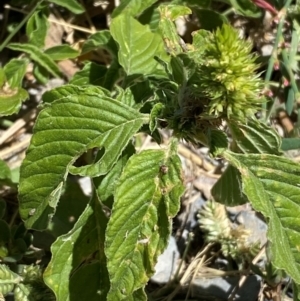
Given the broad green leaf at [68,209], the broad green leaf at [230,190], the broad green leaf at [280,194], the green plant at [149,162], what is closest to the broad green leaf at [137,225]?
the green plant at [149,162]

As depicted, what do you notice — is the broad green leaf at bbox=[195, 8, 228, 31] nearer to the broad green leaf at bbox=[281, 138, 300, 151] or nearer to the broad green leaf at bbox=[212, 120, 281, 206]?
the broad green leaf at bbox=[281, 138, 300, 151]

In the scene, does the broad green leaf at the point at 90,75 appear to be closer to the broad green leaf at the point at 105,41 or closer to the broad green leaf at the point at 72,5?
the broad green leaf at the point at 105,41

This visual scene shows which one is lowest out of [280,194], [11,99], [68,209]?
[68,209]

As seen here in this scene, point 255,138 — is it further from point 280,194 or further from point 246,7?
point 246,7

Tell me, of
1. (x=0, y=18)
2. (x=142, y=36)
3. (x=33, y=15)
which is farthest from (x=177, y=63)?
(x=0, y=18)

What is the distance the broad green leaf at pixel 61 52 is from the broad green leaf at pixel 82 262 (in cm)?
69

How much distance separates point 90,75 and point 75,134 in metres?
0.62

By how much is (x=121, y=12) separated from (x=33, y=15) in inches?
12.7

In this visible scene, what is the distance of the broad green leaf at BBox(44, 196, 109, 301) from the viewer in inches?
69.0

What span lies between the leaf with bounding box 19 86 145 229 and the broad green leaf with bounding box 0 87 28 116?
512mm

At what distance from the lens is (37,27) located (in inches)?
87.7

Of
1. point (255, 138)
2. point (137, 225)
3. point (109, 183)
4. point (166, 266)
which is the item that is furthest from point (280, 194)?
point (166, 266)

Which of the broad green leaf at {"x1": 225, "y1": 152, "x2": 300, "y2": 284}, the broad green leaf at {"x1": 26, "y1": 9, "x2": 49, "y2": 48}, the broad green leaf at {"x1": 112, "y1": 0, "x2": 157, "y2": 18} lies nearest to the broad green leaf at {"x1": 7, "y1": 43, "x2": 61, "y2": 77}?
the broad green leaf at {"x1": 26, "y1": 9, "x2": 49, "y2": 48}

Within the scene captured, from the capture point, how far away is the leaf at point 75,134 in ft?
4.99
